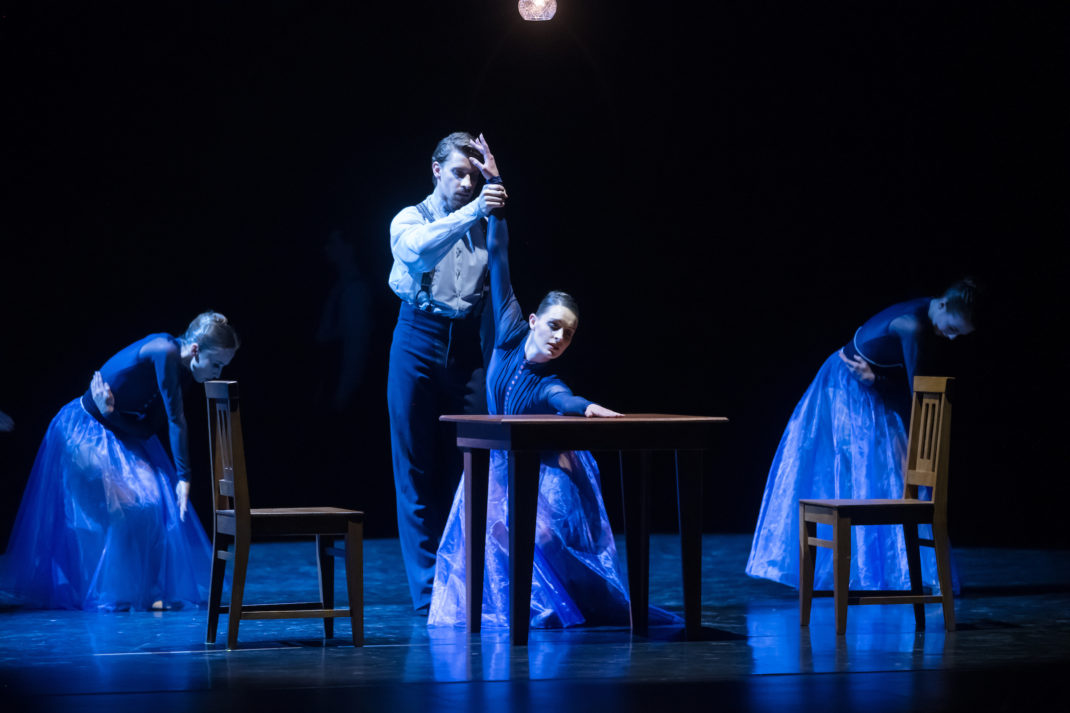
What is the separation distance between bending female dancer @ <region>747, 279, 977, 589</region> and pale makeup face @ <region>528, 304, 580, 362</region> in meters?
1.41

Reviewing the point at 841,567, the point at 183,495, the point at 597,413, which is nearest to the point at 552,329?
the point at 597,413

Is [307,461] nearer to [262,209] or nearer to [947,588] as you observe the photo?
[262,209]

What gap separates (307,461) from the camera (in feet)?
21.8

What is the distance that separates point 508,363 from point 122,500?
147 centimetres

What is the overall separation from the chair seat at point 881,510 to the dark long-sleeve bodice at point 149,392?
2.18 meters

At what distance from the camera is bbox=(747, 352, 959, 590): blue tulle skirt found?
5.21m

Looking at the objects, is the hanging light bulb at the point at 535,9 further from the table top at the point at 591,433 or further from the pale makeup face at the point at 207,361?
the table top at the point at 591,433

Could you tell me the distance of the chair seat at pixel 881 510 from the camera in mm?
4164

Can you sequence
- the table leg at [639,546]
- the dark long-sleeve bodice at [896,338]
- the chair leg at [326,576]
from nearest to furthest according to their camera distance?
the chair leg at [326,576], the table leg at [639,546], the dark long-sleeve bodice at [896,338]

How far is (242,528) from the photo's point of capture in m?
3.86

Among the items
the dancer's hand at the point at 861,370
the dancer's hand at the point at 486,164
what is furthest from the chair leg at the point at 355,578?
the dancer's hand at the point at 861,370

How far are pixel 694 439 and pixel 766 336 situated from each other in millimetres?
3248

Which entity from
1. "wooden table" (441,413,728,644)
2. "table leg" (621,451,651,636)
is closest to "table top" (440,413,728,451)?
"wooden table" (441,413,728,644)

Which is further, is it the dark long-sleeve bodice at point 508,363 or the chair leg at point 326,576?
the dark long-sleeve bodice at point 508,363
